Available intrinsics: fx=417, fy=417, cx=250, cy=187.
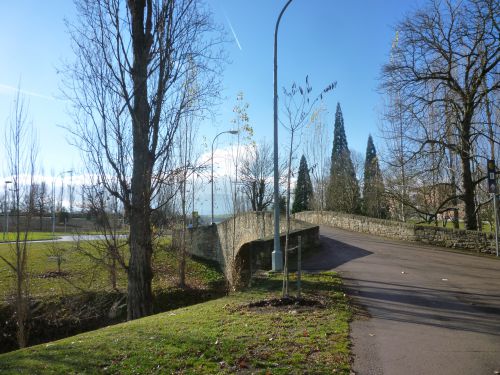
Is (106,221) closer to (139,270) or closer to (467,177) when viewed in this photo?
(139,270)

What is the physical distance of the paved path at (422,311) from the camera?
499 cm

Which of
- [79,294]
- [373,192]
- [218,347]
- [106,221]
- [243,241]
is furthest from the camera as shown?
[373,192]

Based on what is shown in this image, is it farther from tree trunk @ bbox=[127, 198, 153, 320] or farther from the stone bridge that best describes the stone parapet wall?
tree trunk @ bbox=[127, 198, 153, 320]

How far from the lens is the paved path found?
16.4ft

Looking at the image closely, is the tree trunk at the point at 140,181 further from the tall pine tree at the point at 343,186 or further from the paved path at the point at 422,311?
the tall pine tree at the point at 343,186

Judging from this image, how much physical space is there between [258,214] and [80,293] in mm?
9003

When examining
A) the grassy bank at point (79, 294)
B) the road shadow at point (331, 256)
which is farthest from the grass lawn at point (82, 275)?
the road shadow at point (331, 256)

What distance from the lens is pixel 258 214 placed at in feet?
69.9

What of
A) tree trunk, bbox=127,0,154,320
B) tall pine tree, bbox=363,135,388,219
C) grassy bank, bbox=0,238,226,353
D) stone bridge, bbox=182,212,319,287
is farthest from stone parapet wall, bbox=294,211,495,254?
tree trunk, bbox=127,0,154,320

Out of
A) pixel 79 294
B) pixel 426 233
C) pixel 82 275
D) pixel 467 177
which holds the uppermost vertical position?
pixel 467 177

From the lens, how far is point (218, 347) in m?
5.66

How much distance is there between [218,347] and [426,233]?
14134 millimetres

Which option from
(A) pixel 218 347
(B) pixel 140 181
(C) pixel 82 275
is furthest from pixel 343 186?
(A) pixel 218 347

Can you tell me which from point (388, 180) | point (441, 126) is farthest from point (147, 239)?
point (388, 180)
